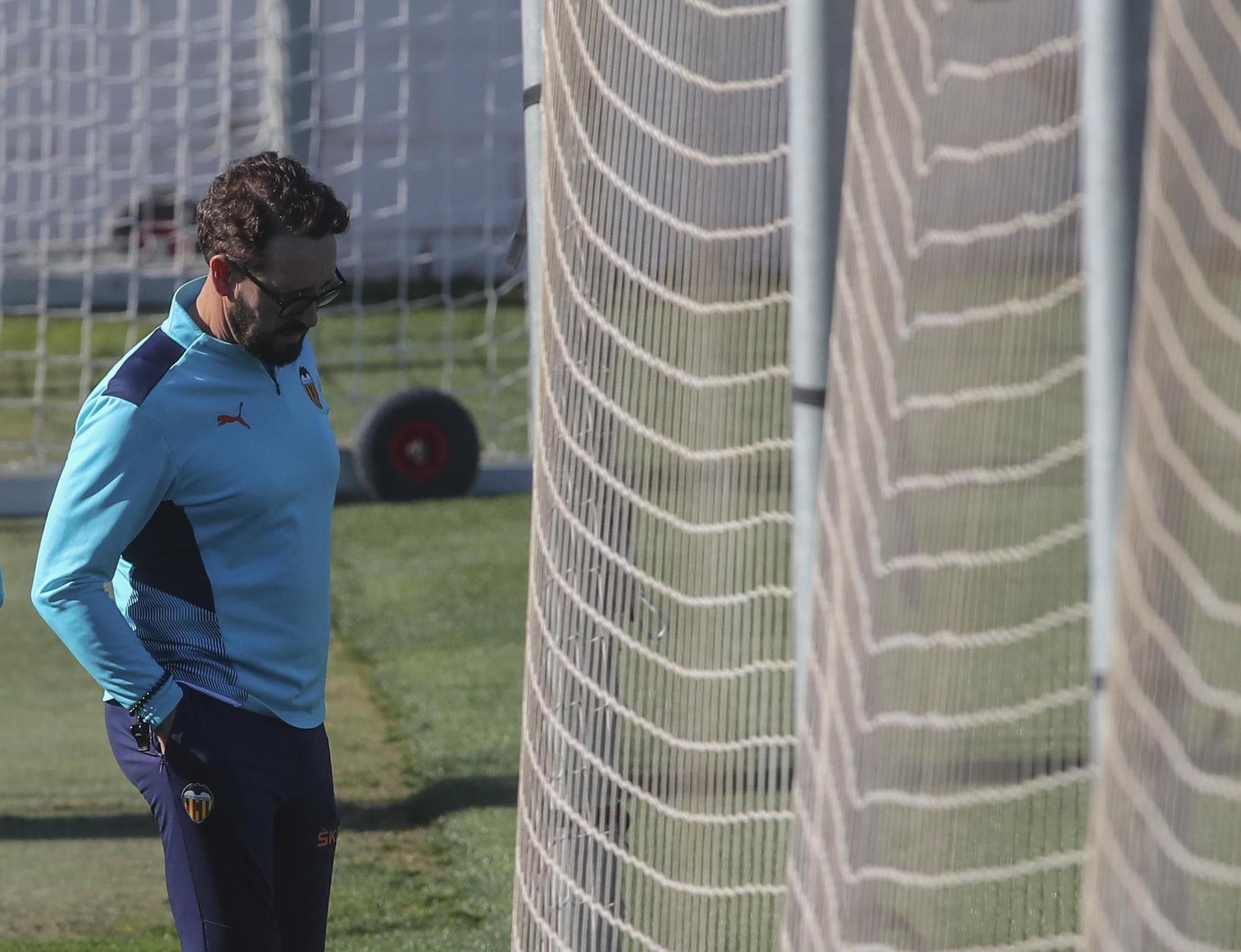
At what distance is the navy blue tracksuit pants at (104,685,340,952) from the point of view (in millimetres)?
2645

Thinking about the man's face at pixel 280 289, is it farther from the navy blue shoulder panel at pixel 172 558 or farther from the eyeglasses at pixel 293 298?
the navy blue shoulder panel at pixel 172 558

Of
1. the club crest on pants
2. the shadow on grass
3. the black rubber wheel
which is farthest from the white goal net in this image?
the club crest on pants

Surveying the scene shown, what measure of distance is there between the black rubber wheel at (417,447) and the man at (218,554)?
19.5 ft

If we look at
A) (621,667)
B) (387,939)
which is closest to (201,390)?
(621,667)

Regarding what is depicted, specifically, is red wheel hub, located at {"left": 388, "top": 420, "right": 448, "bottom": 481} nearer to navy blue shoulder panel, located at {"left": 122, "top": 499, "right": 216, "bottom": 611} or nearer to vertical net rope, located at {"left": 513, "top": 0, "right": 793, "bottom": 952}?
vertical net rope, located at {"left": 513, "top": 0, "right": 793, "bottom": 952}

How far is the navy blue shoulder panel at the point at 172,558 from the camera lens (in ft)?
8.65

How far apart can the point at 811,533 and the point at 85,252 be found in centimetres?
962

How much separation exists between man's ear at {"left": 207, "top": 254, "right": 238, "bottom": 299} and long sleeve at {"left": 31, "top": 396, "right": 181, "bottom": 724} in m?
0.23

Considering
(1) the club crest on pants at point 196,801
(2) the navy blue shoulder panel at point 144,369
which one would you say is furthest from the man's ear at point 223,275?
(1) the club crest on pants at point 196,801

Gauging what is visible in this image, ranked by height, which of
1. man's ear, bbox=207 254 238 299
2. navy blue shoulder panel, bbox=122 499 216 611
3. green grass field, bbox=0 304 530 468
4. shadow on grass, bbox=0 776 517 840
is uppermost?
man's ear, bbox=207 254 238 299

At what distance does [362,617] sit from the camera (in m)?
7.16

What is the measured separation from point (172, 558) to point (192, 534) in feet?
0.20

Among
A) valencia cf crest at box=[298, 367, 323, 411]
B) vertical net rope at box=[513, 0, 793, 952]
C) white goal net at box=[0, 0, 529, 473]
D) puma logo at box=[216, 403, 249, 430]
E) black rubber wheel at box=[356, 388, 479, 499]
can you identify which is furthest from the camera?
white goal net at box=[0, 0, 529, 473]

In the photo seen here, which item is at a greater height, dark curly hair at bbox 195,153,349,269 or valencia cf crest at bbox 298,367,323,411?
dark curly hair at bbox 195,153,349,269
